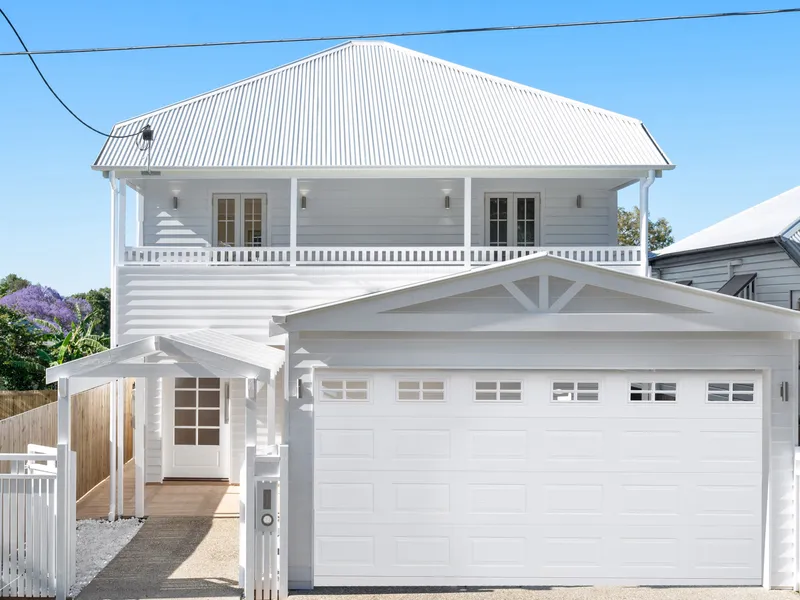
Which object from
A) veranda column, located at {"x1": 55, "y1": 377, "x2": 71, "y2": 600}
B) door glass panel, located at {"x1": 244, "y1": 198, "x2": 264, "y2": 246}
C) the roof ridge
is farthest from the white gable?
the roof ridge

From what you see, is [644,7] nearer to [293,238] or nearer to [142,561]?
[293,238]

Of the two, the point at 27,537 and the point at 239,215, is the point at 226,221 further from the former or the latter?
Result: the point at 27,537

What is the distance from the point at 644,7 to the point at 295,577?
14269 mm

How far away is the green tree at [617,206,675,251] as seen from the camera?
35438 millimetres

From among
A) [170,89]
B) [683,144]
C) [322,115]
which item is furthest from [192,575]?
[683,144]

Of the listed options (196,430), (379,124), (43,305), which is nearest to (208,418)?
(196,430)

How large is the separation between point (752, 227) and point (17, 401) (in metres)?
16.7

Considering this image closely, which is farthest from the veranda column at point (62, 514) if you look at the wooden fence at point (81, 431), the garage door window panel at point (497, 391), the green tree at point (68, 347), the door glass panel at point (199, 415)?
the green tree at point (68, 347)

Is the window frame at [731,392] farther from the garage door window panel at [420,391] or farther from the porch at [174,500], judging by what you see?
the porch at [174,500]

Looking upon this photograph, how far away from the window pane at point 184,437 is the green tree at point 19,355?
601 centimetres

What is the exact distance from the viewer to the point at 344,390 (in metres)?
7.76

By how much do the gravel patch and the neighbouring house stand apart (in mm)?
12646

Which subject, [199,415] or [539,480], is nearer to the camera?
[539,480]

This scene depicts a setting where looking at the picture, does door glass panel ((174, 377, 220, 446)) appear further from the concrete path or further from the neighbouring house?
the neighbouring house
